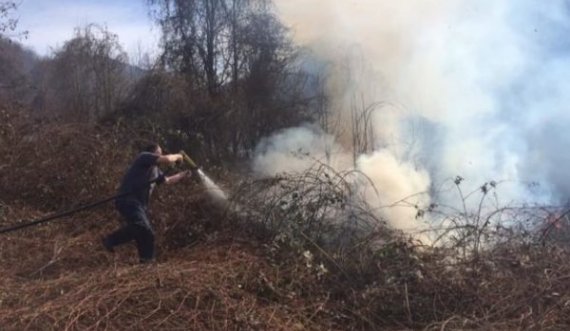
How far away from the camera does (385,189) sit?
42.9 feet

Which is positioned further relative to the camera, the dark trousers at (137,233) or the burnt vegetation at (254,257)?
the dark trousers at (137,233)

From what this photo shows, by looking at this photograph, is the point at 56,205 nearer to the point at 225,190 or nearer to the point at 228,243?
the point at 225,190

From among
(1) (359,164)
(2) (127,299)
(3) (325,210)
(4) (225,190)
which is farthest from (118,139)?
(2) (127,299)

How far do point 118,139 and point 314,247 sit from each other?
6658mm

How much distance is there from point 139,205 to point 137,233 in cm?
34

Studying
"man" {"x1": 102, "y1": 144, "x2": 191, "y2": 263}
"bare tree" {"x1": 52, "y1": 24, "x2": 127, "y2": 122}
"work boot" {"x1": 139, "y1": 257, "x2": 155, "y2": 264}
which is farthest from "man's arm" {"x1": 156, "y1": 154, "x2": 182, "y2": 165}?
"bare tree" {"x1": 52, "y1": 24, "x2": 127, "y2": 122}

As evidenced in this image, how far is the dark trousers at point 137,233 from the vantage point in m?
7.92

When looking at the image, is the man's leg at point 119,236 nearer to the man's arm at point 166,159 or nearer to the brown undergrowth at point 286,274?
the brown undergrowth at point 286,274

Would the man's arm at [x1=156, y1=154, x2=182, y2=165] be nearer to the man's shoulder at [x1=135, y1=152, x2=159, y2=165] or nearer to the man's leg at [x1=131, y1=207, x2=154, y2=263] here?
the man's shoulder at [x1=135, y1=152, x2=159, y2=165]

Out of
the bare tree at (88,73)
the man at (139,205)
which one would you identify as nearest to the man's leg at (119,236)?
the man at (139,205)

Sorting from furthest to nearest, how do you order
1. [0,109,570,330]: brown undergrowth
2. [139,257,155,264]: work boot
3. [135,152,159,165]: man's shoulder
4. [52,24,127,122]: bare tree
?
[52,24,127,122]: bare tree, [135,152,159,165]: man's shoulder, [139,257,155,264]: work boot, [0,109,570,330]: brown undergrowth

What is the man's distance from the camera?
7.94 meters

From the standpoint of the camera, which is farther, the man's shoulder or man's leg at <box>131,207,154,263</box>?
the man's shoulder

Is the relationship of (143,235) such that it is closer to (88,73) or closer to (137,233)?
(137,233)
